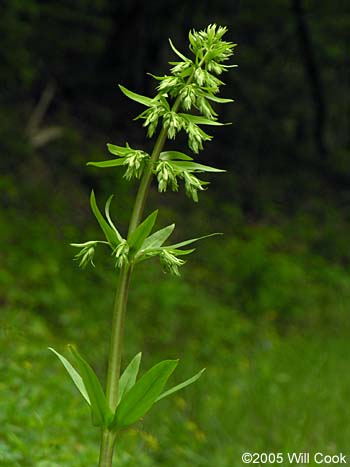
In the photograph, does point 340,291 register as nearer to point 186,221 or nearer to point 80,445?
point 186,221

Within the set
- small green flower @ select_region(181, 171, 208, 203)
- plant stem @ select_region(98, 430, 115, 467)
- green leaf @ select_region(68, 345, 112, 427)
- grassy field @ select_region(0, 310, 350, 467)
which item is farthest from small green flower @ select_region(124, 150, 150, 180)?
grassy field @ select_region(0, 310, 350, 467)

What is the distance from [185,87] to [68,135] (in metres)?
10.5

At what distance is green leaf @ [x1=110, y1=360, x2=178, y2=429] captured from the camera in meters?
1.82

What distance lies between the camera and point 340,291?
11242 mm

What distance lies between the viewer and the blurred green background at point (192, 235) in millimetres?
5605

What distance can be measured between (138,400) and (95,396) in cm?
11

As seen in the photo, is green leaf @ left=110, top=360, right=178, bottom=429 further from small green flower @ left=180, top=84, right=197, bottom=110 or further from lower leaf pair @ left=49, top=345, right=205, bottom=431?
small green flower @ left=180, top=84, right=197, bottom=110

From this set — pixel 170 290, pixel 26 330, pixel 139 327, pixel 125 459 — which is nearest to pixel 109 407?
pixel 125 459

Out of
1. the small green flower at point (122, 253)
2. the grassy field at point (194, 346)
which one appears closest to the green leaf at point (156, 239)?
the small green flower at point (122, 253)

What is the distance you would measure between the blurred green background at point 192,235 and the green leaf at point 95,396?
1.50m

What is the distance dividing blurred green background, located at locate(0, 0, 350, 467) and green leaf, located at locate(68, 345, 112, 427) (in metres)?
1.50

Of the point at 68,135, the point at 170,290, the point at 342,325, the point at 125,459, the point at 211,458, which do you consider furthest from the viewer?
the point at 68,135

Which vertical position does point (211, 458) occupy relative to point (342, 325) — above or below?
below

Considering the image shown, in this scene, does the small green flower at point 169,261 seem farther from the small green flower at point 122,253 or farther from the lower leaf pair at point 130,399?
the lower leaf pair at point 130,399
